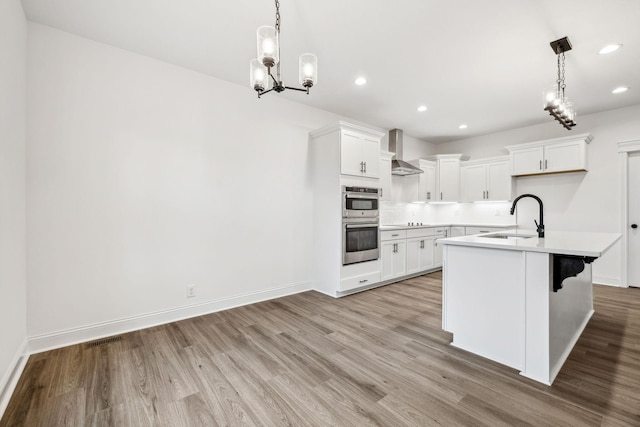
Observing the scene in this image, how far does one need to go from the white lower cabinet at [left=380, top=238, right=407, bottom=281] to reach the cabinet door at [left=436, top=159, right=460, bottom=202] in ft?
6.49

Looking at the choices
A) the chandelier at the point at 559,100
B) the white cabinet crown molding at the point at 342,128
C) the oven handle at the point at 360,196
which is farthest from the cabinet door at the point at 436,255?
the chandelier at the point at 559,100

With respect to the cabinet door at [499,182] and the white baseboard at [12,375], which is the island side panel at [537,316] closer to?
the white baseboard at [12,375]

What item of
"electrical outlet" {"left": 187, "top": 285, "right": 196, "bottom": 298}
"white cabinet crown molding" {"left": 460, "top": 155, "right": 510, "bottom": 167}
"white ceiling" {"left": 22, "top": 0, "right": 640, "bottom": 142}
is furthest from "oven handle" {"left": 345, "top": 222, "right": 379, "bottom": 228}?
"white cabinet crown molding" {"left": 460, "top": 155, "right": 510, "bottom": 167}

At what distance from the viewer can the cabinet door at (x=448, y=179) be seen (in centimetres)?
596

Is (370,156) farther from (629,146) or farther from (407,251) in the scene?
(629,146)

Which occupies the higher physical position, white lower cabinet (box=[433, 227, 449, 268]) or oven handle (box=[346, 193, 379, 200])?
oven handle (box=[346, 193, 379, 200])

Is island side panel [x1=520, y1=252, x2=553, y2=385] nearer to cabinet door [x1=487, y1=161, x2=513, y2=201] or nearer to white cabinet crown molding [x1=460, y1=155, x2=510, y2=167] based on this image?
cabinet door [x1=487, y1=161, x2=513, y2=201]

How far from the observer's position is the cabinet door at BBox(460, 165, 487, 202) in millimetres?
5648

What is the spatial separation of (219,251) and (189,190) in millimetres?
806

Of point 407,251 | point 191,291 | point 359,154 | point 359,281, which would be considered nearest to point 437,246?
point 407,251

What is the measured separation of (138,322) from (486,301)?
3267mm

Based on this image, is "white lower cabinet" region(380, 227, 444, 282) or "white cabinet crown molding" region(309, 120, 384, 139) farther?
"white lower cabinet" region(380, 227, 444, 282)

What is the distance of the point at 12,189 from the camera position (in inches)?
79.3

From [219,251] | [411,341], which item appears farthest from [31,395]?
[411,341]
